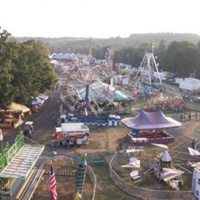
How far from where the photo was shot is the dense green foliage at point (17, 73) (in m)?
37.4

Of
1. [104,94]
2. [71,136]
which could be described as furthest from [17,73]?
[104,94]

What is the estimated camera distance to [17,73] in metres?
41.4

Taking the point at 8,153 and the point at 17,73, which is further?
the point at 17,73

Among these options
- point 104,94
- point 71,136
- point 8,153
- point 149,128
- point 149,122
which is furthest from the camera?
point 104,94

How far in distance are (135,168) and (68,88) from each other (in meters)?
28.1

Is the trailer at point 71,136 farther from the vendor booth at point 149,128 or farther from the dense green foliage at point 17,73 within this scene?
the dense green foliage at point 17,73

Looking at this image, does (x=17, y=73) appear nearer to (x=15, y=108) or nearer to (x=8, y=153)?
(x=15, y=108)

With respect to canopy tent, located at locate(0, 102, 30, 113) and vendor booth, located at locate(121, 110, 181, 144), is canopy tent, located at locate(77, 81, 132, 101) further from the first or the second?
vendor booth, located at locate(121, 110, 181, 144)

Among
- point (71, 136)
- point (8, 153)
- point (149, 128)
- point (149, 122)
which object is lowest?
point (71, 136)

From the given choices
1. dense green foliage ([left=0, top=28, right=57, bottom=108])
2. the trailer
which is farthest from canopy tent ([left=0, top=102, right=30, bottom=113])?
the trailer

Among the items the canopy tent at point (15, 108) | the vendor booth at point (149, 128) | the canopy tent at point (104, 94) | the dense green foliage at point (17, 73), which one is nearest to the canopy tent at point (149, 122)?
the vendor booth at point (149, 128)

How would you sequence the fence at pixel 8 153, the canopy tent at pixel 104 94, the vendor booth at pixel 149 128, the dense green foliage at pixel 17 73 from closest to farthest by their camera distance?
the fence at pixel 8 153, the vendor booth at pixel 149 128, the dense green foliage at pixel 17 73, the canopy tent at pixel 104 94

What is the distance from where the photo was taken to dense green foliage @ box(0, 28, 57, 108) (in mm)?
37375

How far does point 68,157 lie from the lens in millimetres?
29766
